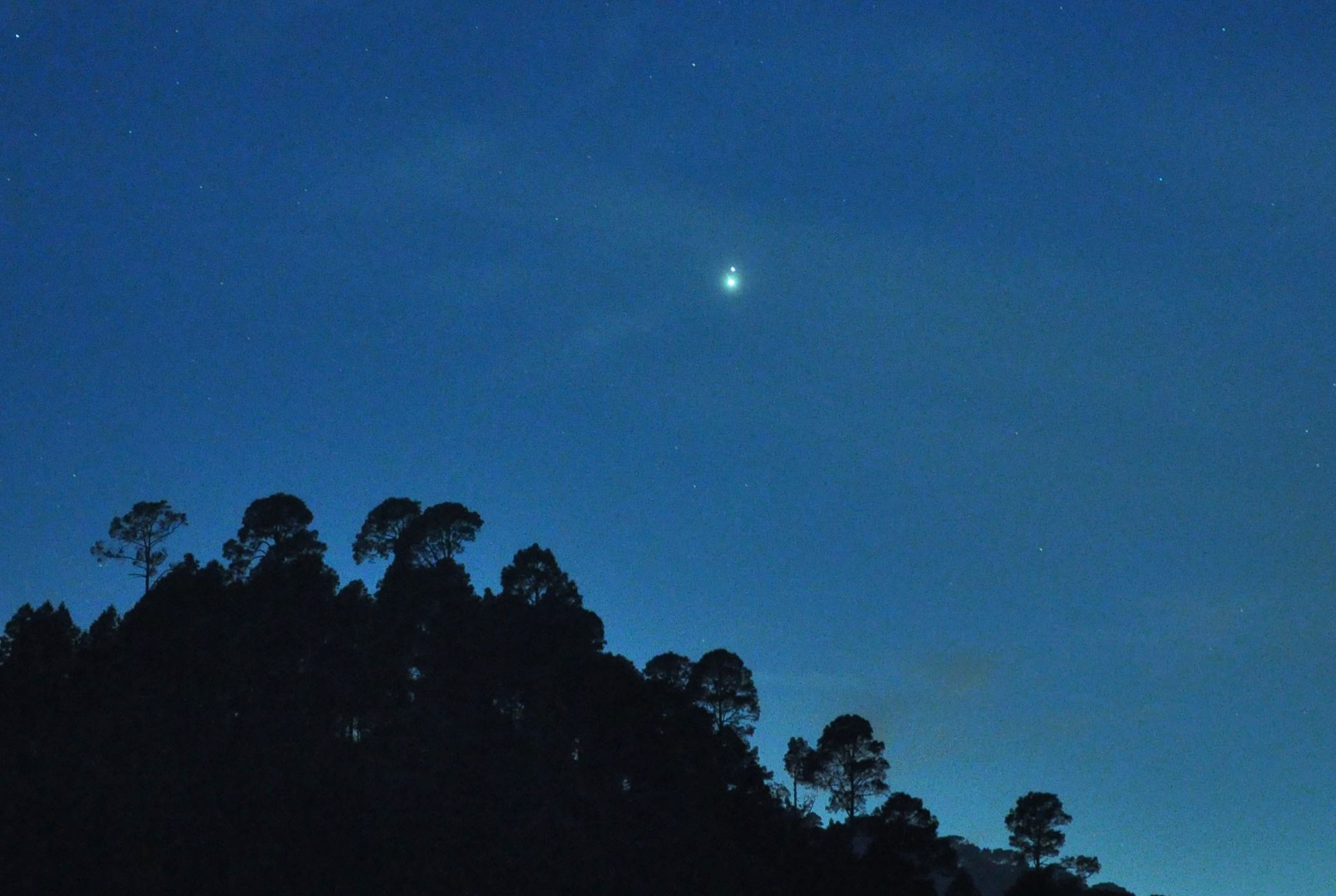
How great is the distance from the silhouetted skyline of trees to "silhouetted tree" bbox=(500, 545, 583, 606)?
0.28 m

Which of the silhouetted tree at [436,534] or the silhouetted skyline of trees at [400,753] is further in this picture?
the silhouetted tree at [436,534]

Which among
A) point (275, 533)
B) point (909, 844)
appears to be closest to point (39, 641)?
point (275, 533)

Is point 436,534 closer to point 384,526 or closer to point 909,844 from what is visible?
point 384,526

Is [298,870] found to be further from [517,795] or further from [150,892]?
[517,795]

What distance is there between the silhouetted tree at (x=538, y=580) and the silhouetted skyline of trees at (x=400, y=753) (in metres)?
0.28

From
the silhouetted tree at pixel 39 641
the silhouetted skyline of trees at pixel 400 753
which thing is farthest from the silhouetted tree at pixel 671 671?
the silhouetted tree at pixel 39 641

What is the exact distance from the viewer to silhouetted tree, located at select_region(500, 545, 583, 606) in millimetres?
140500

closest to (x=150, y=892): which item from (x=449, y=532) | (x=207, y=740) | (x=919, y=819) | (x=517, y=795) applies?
(x=207, y=740)

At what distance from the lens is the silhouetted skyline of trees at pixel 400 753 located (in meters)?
92.9

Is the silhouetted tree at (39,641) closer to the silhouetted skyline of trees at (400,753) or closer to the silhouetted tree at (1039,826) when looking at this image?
the silhouetted skyline of trees at (400,753)

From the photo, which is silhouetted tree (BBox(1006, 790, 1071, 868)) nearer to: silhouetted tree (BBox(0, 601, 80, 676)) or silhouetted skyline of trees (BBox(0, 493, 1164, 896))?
silhouetted skyline of trees (BBox(0, 493, 1164, 896))

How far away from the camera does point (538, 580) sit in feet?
466

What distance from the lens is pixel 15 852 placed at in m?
85.1

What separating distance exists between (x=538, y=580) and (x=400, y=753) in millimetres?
34268
